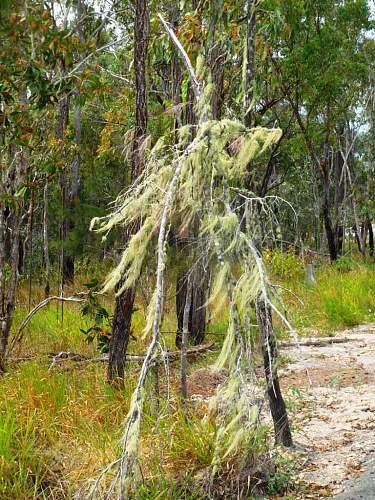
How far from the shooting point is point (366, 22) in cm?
1541

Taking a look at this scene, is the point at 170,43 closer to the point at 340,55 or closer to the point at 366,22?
the point at 340,55

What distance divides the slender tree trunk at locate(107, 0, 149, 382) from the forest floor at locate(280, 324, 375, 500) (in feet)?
4.58

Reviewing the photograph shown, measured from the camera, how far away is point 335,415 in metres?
5.01

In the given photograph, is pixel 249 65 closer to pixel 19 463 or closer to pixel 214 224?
pixel 214 224

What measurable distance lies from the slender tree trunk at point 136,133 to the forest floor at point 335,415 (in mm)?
1396

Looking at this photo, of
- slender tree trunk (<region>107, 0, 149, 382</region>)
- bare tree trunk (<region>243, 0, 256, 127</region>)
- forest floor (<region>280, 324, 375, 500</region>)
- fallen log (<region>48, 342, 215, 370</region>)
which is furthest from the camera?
fallen log (<region>48, 342, 215, 370</region>)

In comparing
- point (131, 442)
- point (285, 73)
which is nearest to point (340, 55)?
point (285, 73)

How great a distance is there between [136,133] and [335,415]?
106 inches

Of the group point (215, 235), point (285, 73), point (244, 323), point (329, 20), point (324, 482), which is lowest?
point (324, 482)

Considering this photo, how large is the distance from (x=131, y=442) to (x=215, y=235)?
1069 mm

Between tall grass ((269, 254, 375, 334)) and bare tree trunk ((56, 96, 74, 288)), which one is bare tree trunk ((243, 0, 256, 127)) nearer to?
tall grass ((269, 254, 375, 334))

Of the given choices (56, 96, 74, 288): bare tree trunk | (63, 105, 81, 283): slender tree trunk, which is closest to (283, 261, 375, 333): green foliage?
(56, 96, 74, 288): bare tree trunk

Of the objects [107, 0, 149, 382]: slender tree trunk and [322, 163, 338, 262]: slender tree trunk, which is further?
[322, 163, 338, 262]: slender tree trunk

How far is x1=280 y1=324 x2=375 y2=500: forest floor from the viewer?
12.6ft
